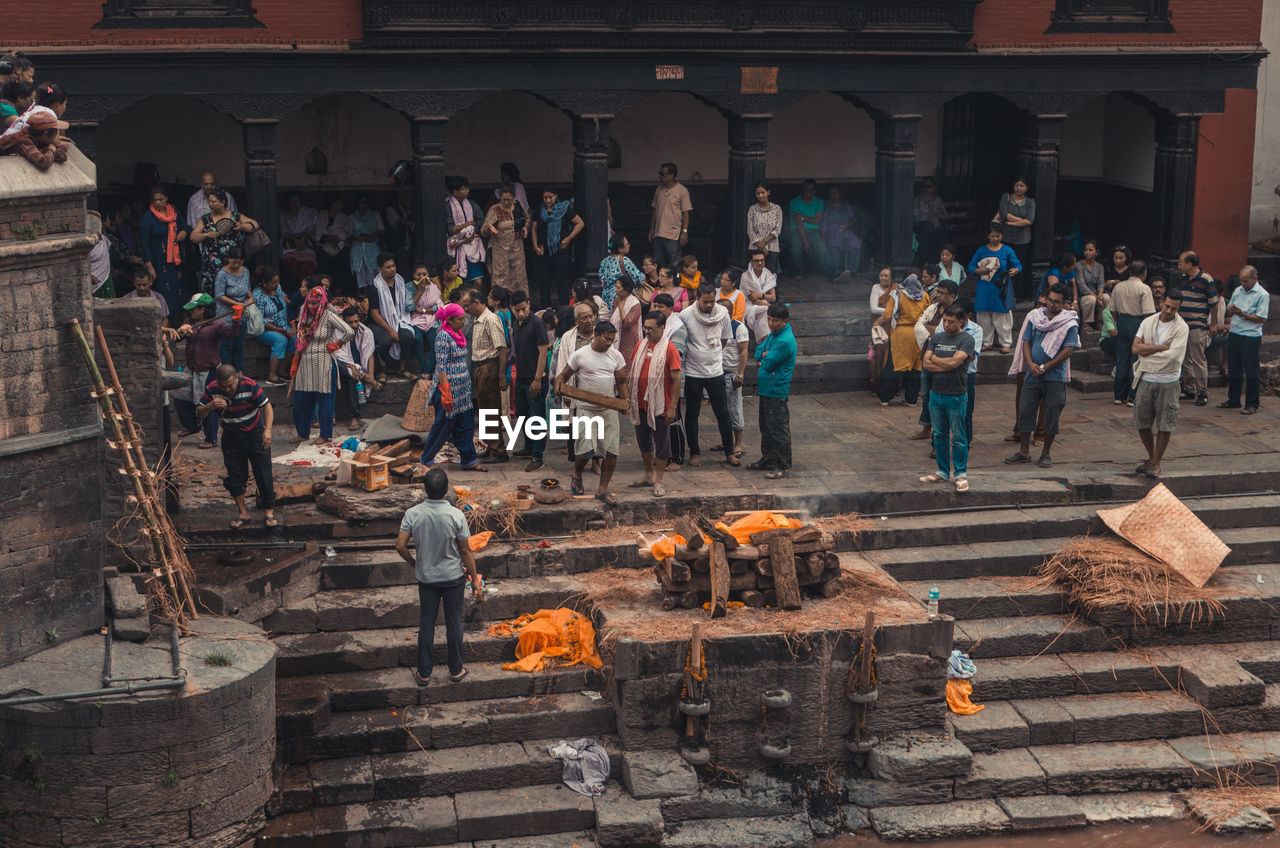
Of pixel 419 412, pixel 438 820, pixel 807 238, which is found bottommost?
pixel 438 820

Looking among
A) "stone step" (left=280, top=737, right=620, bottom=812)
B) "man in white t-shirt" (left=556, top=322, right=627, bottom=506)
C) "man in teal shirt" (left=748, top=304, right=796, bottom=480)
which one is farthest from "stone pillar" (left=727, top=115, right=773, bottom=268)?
"stone step" (left=280, top=737, right=620, bottom=812)

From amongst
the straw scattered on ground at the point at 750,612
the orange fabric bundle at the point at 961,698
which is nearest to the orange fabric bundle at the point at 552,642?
the straw scattered on ground at the point at 750,612

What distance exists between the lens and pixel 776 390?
47.3ft

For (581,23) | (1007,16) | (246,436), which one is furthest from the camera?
(1007,16)

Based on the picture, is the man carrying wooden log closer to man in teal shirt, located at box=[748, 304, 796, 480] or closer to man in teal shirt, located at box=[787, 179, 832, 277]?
man in teal shirt, located at box=[748, 304, 796, 480]

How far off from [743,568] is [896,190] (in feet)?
28.6

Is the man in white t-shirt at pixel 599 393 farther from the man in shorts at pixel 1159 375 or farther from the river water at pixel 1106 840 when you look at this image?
the man in shorts at pixel 1159 375

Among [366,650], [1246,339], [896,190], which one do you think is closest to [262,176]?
[366,650]

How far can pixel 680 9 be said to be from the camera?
59.2 ft

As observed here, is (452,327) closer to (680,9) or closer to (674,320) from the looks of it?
(674,320)

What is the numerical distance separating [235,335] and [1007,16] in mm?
9997

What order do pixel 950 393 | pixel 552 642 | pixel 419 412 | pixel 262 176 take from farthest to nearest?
pixel 262 176 → pixel 419 412 → pixel 950 393 → pixel 552 642

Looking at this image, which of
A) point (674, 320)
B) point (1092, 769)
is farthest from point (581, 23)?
point (1092, 769)

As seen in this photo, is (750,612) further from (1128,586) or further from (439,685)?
(1128,586)
